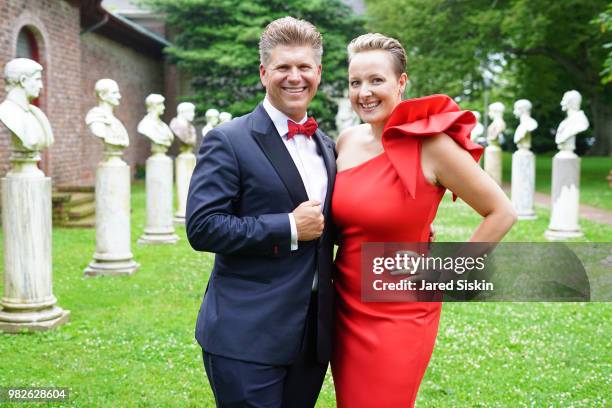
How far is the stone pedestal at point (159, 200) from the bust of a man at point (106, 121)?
79.3 inches

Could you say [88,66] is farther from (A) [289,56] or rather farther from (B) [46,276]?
(A) [289,56]

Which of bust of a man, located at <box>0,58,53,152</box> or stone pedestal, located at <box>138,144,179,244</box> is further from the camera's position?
stone pedestal, located at <box>138,144,179,244</box>

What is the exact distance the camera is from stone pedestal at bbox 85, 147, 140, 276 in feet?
27.1

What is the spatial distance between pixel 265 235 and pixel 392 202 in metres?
0.55

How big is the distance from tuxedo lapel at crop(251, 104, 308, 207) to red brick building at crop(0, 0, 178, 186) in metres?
11.2

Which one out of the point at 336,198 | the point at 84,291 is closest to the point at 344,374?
the point at 336,198

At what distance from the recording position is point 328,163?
2.74 metres

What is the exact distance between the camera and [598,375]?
5113 mm

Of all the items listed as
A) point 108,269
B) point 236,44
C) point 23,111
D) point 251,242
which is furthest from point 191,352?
point 236,44

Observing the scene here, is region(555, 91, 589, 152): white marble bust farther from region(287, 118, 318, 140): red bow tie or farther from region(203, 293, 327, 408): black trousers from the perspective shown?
region(203, 293, 327, 408): black trousers

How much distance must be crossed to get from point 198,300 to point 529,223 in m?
8.25

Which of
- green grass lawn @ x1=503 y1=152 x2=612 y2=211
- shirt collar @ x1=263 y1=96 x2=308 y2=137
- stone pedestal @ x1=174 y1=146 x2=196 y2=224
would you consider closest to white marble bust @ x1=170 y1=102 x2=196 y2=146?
stone pedestal @ x1=174 y1=146 x2=196 y2=224

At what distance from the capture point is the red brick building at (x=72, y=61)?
1334cm

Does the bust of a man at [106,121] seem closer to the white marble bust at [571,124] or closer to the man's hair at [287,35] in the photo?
the man's hair at [287,35]
